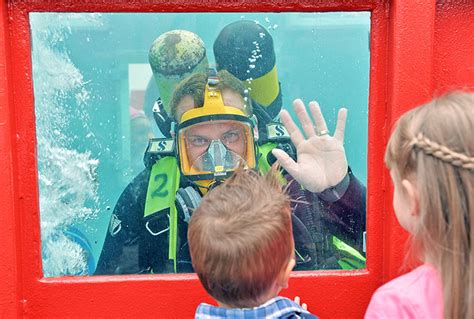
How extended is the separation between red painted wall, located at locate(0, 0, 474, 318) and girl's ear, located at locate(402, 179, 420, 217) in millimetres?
565

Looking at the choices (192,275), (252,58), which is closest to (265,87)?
(252,58)

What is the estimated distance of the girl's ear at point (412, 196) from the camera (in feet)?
→ 3.59

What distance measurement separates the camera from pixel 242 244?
1129 millimetres

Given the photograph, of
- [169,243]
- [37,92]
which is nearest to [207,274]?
[169,243]

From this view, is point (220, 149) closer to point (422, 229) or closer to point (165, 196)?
point (165, 196)

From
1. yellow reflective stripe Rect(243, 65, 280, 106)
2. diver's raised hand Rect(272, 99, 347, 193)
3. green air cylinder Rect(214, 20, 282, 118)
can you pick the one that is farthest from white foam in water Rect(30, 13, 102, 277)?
diver's raised hand Rect(272, 99, 347, 193)

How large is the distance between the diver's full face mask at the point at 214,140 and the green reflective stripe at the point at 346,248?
37cm

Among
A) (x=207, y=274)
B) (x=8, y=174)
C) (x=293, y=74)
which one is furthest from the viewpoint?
(x=293, y=74)

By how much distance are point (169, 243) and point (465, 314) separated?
3.11ft

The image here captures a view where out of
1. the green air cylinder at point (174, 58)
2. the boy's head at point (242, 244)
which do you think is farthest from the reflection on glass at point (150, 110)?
the boy's head at point (242, 244)

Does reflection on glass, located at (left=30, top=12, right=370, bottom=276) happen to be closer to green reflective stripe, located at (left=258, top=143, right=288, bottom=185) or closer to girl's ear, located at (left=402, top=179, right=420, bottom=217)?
green reflective stripe, located at (left=258, top=143, right=288, bottom=185)

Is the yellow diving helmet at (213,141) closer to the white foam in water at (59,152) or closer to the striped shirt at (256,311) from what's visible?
the white foam in water at (59,152)

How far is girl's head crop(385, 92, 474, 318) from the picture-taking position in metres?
1.04

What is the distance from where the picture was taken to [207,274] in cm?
117
